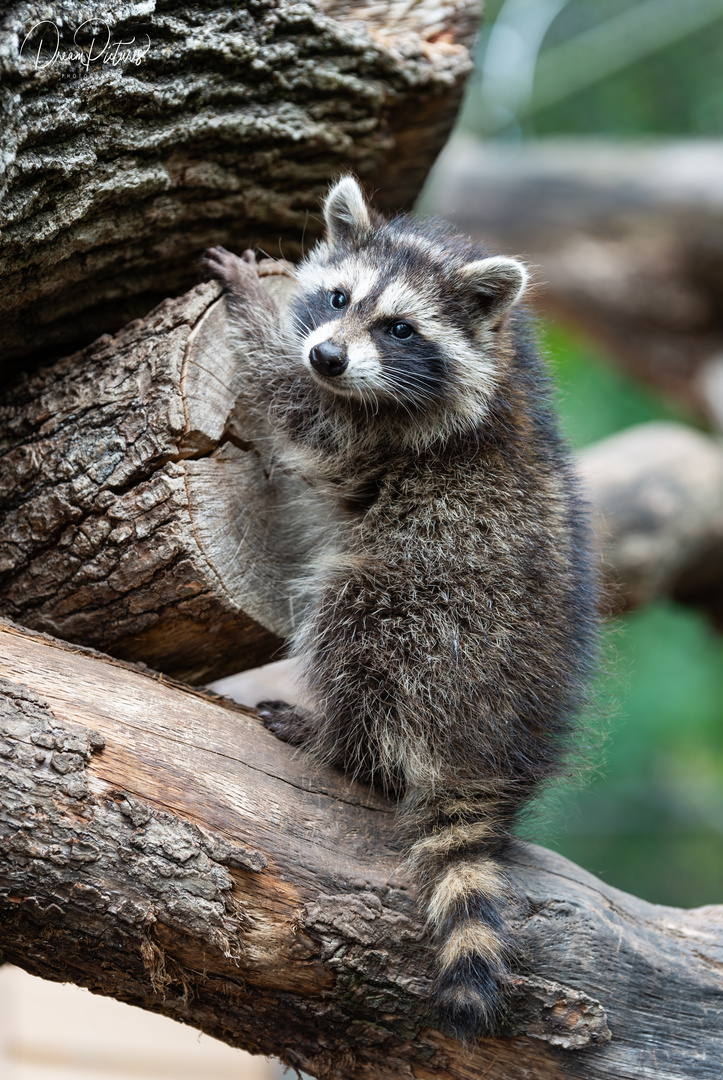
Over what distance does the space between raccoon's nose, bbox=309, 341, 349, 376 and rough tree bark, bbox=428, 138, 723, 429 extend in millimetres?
5125

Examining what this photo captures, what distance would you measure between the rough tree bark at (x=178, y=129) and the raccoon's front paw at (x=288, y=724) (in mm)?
1505

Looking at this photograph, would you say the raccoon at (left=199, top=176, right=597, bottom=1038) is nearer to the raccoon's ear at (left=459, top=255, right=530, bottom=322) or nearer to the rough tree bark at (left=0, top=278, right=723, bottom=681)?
the raccoon's ear at (left=459, top=255, right=530, bottom=322)


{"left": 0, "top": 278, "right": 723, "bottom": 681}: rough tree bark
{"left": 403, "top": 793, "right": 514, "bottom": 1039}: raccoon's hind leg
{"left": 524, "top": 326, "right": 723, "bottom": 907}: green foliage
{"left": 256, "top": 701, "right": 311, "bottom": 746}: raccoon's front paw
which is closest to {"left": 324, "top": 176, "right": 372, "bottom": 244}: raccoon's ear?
{"left": 0, "top": 278, "right": 723, "bottom": 681}: rough tree bark

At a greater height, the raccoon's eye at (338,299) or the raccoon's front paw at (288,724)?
the raccoon's eye at (338,299)

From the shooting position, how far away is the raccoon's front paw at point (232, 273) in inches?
129

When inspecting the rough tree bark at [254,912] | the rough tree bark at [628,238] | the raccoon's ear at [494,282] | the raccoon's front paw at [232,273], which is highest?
the rough tree bark at [628,238]

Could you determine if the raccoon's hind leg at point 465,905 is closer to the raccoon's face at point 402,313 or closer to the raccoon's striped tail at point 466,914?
the raccoon's striped tail at point 466,914

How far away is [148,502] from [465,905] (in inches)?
59.3

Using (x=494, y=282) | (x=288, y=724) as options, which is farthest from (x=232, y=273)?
(x=288, y=724)

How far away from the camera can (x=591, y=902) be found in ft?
9.30

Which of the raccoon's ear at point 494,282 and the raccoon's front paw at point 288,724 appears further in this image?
the raccoon's ear at point 494,282

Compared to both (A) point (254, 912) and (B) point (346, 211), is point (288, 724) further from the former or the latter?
(B) point (346, 211)

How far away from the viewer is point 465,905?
2.59 meters

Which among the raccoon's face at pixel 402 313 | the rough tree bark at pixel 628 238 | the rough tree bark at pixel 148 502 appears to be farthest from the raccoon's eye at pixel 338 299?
the rough tree bark at pixel 628 238
